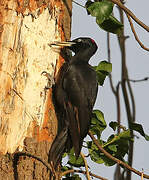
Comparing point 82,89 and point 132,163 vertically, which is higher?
point 82,89

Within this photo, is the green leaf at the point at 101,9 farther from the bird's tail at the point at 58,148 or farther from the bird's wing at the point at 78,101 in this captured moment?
the bird's tail at the point at 58,148

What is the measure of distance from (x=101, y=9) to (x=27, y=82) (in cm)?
70

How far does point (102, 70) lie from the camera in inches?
143

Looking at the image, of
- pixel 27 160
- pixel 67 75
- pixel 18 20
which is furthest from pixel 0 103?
pixel 67 75

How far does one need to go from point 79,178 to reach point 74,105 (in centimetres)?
55

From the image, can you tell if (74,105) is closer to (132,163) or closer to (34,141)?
(34,141)

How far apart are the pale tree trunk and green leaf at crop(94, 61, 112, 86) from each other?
0.42 metres

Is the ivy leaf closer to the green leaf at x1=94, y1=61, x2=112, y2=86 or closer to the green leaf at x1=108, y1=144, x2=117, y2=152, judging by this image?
Result: the green leaf at x1=108, y1=144, x2=117, y2=152

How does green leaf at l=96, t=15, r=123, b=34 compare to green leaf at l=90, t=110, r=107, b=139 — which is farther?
green leaf at l=90, t=110, r=107, b=139

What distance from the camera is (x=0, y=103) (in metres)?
2.91

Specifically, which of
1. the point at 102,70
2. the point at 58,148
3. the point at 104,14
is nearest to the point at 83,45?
the point at 102,70

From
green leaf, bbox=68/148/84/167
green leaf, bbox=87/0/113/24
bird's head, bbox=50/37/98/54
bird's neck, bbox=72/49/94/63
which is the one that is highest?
green leaf, bbox=87/0/113/24

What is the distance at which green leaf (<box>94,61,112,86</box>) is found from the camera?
11.7 ft

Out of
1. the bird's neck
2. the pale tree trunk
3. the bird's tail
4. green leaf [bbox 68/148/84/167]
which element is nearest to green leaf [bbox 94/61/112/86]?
the bird's neck
